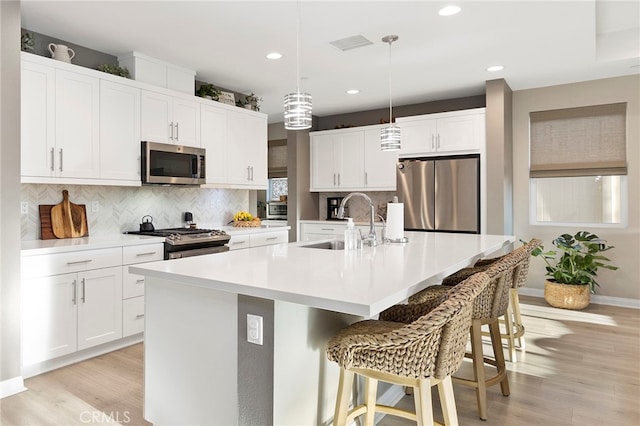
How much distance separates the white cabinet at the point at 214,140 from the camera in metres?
4.40

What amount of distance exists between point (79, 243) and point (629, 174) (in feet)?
18.3

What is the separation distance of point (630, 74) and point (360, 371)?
498cm

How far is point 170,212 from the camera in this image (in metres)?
4.45

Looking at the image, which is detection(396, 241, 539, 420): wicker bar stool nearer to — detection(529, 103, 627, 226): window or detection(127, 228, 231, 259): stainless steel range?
detection(127, 228, 231, 259): stainless steel range

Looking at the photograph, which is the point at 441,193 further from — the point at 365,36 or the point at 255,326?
the point at 255,326

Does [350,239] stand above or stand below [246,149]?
below

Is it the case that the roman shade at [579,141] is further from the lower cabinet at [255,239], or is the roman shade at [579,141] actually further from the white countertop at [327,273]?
the lower cabinet at [255,239]

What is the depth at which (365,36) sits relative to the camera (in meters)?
3.50

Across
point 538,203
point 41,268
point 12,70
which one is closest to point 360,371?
point 41,268

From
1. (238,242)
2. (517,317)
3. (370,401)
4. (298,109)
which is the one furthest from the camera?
(238,242)

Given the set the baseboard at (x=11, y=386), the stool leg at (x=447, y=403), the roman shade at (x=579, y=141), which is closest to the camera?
the stool leg at (x=447, y=403)

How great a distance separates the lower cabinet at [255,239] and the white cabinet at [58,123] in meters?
1.48

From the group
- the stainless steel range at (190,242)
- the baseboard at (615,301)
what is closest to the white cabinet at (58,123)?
the stainless steel range at (190,242)

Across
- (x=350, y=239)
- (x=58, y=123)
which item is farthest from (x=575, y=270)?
(x=58, y=123)
